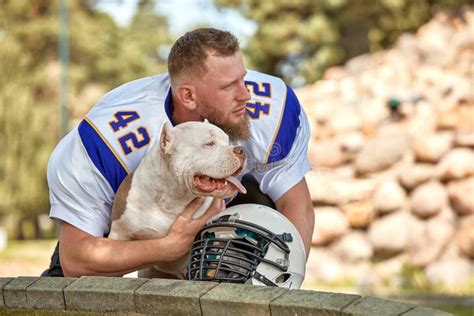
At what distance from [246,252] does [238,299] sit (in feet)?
2.18

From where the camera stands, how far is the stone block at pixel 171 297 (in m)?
3.03

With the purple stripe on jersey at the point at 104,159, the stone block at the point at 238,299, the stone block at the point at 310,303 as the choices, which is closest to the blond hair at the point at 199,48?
the purple stripe on jersey at the point at 104,159

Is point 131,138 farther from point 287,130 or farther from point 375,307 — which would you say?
point 375,307

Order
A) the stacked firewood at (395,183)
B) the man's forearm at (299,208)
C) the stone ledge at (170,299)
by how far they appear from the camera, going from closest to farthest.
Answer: the stone ledge at (170,299) < the man's forearm at (299,208) < the stacked firewood at (395,183)

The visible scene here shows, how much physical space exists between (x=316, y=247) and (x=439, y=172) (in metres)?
1.91

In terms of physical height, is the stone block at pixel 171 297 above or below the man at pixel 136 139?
below

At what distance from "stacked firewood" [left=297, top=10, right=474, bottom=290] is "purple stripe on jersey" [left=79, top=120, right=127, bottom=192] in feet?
29.4

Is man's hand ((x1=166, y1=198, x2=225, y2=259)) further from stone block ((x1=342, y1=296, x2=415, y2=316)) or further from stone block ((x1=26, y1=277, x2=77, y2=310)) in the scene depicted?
stone block ((x1=342, y1=296, x2=415, y2=316))

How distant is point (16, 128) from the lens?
18.3 m

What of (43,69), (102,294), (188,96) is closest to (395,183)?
(43,69)

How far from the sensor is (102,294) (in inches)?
126

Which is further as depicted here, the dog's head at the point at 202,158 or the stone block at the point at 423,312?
the dog's head at the point at 202,158

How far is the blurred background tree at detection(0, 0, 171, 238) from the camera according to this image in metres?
18.3

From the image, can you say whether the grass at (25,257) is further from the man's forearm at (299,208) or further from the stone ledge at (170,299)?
the stone ledge at (170,299)
